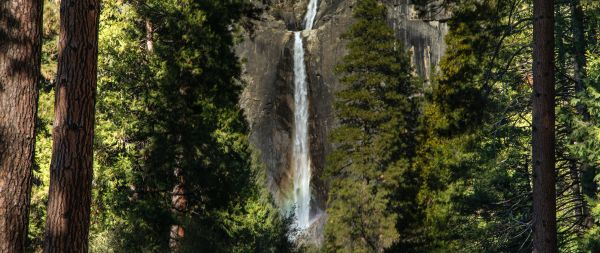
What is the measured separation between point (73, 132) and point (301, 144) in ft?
77.3

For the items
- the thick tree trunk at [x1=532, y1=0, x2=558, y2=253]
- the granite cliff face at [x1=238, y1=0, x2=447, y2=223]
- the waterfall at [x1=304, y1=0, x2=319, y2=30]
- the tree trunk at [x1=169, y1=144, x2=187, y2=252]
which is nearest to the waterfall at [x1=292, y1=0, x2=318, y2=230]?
the granite cliff face at [x1=238, y1=0, x2=447, y2=223]

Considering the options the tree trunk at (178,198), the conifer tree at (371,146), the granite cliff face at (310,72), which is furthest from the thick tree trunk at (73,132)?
the granite cliff face at (310,72)

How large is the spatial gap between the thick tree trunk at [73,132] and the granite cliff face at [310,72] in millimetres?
22441

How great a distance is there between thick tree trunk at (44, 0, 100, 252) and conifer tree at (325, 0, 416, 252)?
1390 cm

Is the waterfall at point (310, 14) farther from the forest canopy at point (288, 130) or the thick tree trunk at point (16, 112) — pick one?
the thick tree trunk at point (16, 112)

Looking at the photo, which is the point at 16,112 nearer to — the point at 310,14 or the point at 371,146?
the point at 371,146

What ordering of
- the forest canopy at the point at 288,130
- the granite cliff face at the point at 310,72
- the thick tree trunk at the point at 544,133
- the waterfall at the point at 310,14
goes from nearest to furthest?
the forest canopy at the point at 288,130 < the thick tree trunk at the point at 544,133 < the granite cliff face at the point at 310,72 < the waterfall at the point at 310,14

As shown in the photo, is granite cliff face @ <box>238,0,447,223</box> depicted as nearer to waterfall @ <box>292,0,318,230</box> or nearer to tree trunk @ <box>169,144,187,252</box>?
waterfall @ <box>292,0,318,230</box>

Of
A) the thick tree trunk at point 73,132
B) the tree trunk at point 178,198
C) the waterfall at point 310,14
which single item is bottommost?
the tree trunk at point 178,198

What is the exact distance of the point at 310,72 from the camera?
30203 millimetres

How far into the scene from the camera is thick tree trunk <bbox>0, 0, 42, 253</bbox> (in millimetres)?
5578

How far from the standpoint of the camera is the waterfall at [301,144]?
1100 inches

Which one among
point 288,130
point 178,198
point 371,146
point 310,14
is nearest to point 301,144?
point 288,130

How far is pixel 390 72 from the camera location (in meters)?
21.4
